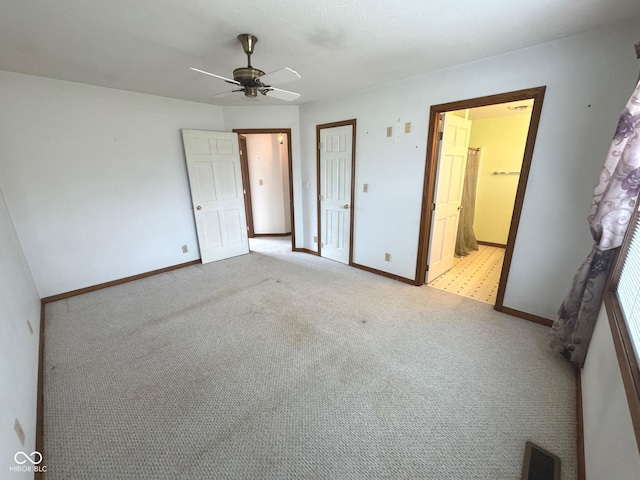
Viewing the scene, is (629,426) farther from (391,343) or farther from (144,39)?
(144,39)

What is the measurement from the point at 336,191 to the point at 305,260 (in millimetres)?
1170

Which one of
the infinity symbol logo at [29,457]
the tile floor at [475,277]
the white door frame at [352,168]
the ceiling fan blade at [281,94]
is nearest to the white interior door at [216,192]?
the white door frame at [352,168]

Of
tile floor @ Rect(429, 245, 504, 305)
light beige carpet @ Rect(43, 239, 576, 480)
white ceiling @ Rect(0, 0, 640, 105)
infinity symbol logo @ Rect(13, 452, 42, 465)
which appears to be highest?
white ceiling @ Rect(0, 0, 640, 105)

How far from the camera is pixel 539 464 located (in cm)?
126

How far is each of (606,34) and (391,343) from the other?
266 cm

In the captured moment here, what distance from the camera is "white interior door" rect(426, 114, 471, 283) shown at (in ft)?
9.50

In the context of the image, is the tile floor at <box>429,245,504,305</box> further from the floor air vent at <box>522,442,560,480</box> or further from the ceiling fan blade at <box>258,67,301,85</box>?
the ceiling fan blade at <box>258,67,301,85</box>

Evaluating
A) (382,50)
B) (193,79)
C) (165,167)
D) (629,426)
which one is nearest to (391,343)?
(629,426)

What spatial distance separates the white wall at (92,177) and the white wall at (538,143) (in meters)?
2.45

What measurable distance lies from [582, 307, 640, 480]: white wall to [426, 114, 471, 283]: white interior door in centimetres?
168

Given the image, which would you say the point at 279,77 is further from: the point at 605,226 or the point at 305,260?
the point at 305,260

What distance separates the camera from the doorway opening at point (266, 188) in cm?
521

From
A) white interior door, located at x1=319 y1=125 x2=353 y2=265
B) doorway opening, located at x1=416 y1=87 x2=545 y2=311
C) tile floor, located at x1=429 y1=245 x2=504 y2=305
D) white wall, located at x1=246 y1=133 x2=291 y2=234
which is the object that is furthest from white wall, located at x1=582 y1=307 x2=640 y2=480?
white wall, located at x1=246 y1=133 x2=291 y2=234

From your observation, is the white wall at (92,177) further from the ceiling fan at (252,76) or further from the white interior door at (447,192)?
the white interior door at (447,192)
